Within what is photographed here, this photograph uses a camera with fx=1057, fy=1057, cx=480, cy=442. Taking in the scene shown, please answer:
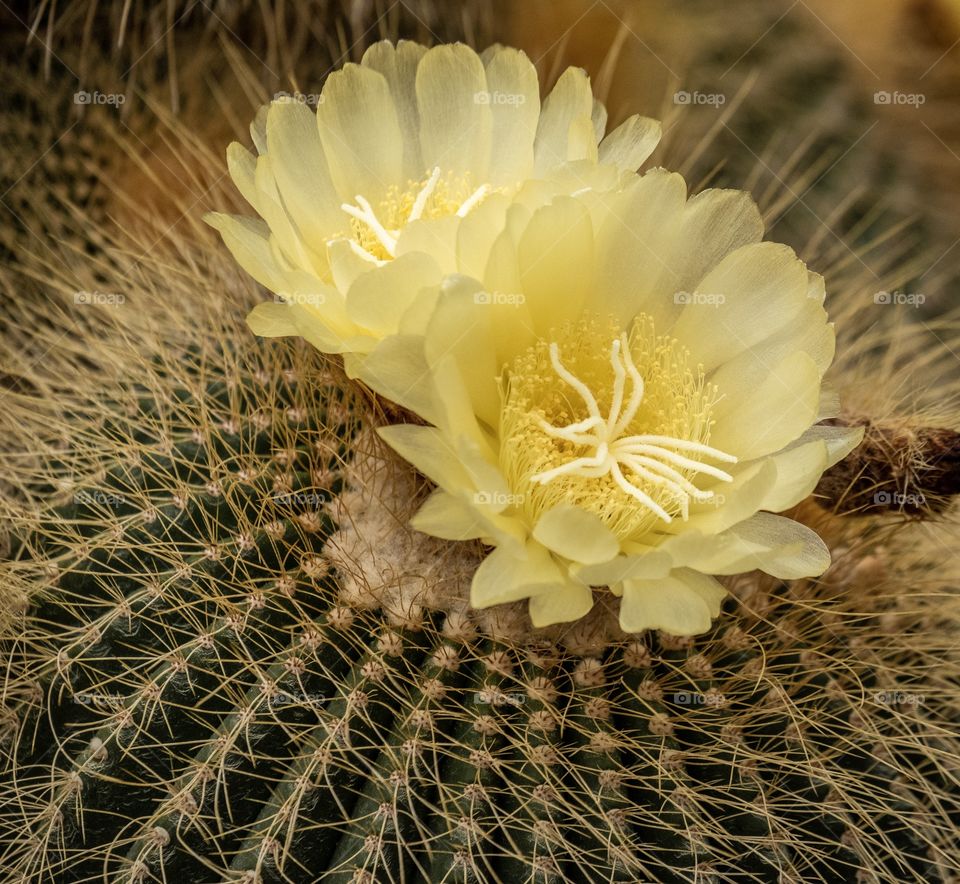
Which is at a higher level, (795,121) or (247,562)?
(795,121)

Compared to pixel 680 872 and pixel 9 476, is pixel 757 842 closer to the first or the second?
pixel 680 872

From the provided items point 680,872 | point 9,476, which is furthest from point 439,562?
point 9,476
